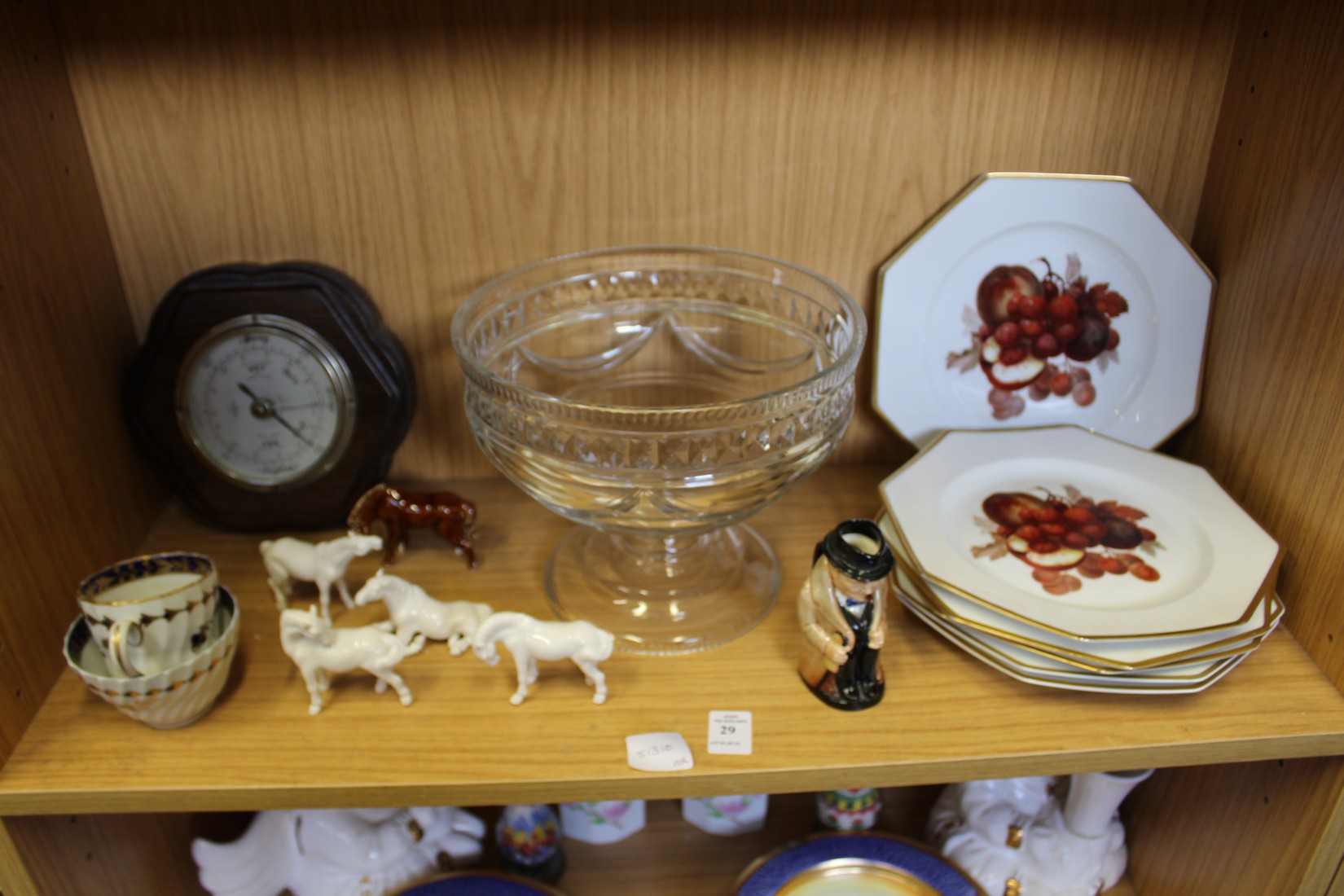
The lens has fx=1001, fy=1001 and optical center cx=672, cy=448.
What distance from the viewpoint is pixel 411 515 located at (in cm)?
79

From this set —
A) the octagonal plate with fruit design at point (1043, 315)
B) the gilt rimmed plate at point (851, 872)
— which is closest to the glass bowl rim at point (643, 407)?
the octagonal plate with fruit design at point (1043, 315)

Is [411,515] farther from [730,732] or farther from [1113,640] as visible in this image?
[1113,640]

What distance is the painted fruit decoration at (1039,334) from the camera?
85 centimetres

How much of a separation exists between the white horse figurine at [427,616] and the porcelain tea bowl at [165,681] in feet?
0.32

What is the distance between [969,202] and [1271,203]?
0.71 ft

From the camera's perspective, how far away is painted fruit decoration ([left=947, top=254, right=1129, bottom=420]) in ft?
2.79

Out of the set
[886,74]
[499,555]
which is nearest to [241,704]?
[499,555]

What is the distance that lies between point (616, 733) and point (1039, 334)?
497mm

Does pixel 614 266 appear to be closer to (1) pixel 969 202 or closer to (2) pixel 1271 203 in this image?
(1) pixel 969 202

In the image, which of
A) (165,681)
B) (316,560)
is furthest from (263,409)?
(165,681)

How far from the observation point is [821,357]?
0.83 meters

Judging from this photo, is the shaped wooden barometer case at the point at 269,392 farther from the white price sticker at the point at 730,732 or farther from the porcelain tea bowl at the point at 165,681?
the white price sticker at the point at 730,732

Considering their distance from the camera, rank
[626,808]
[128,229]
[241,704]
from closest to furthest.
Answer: [241,704]
[128,229]
[626,808]

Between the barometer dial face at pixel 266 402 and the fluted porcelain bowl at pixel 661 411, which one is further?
the barometer dial face at pixel 266 402
